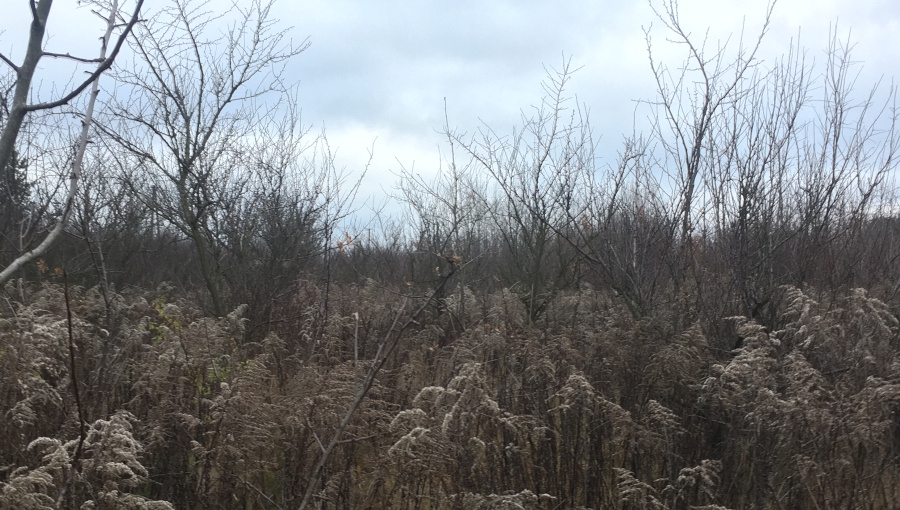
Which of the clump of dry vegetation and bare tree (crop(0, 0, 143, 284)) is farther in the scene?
the clump of dry vegetation

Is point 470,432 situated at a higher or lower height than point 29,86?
lower

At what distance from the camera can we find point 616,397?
167 inches

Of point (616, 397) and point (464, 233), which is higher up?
point (464, 233)

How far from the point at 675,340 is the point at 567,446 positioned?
1675 mm

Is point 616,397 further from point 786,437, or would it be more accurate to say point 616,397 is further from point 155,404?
point 155,404

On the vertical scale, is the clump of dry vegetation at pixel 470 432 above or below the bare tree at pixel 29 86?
below

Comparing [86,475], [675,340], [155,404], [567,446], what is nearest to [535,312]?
[675,340]

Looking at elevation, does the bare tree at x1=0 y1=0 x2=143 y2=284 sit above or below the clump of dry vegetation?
above

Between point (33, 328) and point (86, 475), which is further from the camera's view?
Result: point (33, 328)

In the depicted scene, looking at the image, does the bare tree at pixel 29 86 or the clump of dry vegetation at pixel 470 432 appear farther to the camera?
the clump of dry vegetation at pixel 470 432

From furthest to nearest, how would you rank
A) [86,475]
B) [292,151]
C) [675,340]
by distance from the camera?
1. [292,151]
2. [675,340]
3. [86,475]

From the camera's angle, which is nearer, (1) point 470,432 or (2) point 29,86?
(2) point 29,86

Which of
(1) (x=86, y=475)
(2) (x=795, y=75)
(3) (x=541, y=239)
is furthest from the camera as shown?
(3) (x=541, y=239)

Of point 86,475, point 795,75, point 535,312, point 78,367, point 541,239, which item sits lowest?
point 86,475
